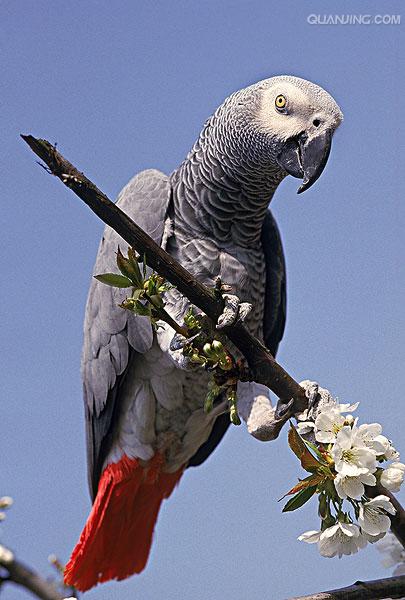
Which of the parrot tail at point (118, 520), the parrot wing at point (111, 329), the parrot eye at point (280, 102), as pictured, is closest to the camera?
the parrot eye at point (280, 102)

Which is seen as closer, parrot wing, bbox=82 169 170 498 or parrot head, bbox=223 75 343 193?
parrot head, bbox=223 75 343 193

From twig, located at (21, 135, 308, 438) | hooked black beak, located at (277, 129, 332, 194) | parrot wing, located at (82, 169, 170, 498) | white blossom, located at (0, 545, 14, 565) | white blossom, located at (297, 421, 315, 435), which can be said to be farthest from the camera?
parrot wing, located at (82, 169, 170, 498)

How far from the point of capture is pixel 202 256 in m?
2.20

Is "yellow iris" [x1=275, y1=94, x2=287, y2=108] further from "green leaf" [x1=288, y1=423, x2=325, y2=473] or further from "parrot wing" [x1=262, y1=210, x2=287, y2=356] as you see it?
"green leaf" [x1=288, y1=423, x2=325, y2=473]

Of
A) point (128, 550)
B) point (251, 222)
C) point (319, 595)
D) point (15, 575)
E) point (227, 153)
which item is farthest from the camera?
point (128, 550)

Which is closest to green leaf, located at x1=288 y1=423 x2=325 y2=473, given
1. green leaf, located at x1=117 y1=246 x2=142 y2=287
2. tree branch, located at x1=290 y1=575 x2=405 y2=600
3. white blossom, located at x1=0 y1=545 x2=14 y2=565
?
tree branch, located at x1=290 y1=575 x2=405 y2=600

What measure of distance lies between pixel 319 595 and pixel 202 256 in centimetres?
128

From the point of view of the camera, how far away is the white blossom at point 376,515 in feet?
3.62

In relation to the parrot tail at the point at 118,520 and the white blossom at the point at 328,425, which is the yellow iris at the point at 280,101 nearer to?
the white blossom at the point at 328,425

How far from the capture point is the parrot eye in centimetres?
200

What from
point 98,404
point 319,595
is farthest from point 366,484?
point 98,404

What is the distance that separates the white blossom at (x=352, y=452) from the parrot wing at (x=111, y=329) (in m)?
1.16

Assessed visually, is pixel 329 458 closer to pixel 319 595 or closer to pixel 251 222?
pixel 319 595

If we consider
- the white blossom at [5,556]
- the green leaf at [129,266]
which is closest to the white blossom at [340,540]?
the green leaf at [129,266]
